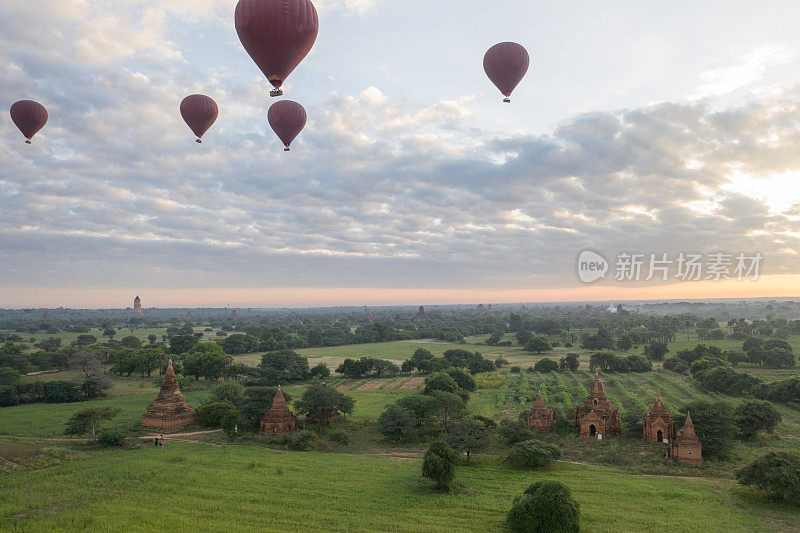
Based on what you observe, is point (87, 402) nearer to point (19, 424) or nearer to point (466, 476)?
point (19, 424)

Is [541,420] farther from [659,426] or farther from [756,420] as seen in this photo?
[756,420]

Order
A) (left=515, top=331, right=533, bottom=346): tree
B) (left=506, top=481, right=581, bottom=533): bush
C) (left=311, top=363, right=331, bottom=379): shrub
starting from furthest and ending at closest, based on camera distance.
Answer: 1. (left=515, top=331, right=533, bottom=346): tree
2. (left=311, top=363, right=331, bottom=379): shrub
3. (left=506, top=481, right=581, bottom=533): bush

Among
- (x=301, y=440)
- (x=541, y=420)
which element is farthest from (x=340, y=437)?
(x=541, y=420)

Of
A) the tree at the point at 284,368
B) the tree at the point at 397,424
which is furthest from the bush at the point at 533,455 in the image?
the tree at the point at 284,368

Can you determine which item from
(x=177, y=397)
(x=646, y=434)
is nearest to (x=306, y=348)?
(x=177, y=397)

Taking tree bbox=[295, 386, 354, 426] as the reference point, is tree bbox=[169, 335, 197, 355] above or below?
below

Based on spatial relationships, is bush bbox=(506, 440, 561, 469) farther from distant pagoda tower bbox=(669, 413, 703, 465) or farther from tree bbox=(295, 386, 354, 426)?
tree bbox=(295, 386, 354, 426)

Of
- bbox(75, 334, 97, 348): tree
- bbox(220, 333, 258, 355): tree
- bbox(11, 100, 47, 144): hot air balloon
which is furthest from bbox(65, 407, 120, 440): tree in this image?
bbox(75, 334, 97, 348): tree
